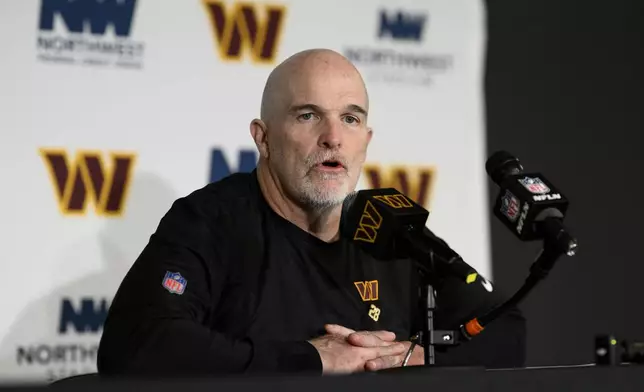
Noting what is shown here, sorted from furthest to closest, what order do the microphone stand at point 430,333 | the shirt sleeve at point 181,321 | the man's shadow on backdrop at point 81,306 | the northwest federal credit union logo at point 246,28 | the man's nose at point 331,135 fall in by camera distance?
the northwest federal credit union logo at point 246,28 → the man's shadow on backdrop at point 81,306 → the man's nose at point 331,135 → the shirt sleeve at point 181,321 → the microphone stand at point 430,333

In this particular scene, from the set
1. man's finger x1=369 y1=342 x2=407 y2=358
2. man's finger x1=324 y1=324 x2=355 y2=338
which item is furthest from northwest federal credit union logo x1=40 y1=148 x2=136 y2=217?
man's finger x1=369 y1=342 x2=407 y2=358

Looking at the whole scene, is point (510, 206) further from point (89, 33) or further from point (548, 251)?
point (89, 33)

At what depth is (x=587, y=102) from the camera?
4238mm

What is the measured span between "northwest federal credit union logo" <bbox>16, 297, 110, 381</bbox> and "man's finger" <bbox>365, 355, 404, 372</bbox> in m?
1.41

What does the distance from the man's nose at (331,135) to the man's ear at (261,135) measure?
0.22 m

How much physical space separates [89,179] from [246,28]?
837mm

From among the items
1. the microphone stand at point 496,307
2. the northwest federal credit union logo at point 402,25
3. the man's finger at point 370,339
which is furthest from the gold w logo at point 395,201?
the northwest federal credit union logo at point 402,25

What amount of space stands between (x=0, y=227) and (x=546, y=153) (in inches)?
89.1

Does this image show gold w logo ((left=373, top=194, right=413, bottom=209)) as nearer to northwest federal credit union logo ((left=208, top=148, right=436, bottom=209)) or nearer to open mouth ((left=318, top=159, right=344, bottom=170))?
open mouth ((left=318, top=159, right=344, bottom=170))

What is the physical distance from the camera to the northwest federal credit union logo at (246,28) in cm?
369

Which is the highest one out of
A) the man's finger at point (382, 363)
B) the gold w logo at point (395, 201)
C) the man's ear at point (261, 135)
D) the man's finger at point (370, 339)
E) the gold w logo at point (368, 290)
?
the man's ear at point (261, 135)

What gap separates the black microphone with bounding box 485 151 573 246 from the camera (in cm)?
175

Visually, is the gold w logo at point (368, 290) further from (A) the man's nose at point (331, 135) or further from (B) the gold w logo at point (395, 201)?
(B) the gold w logo at point (395, 201)

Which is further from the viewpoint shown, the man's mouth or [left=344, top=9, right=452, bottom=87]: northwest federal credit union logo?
[left=344, top=9, right=452, bottom=87]: northwest federal credit union logo
